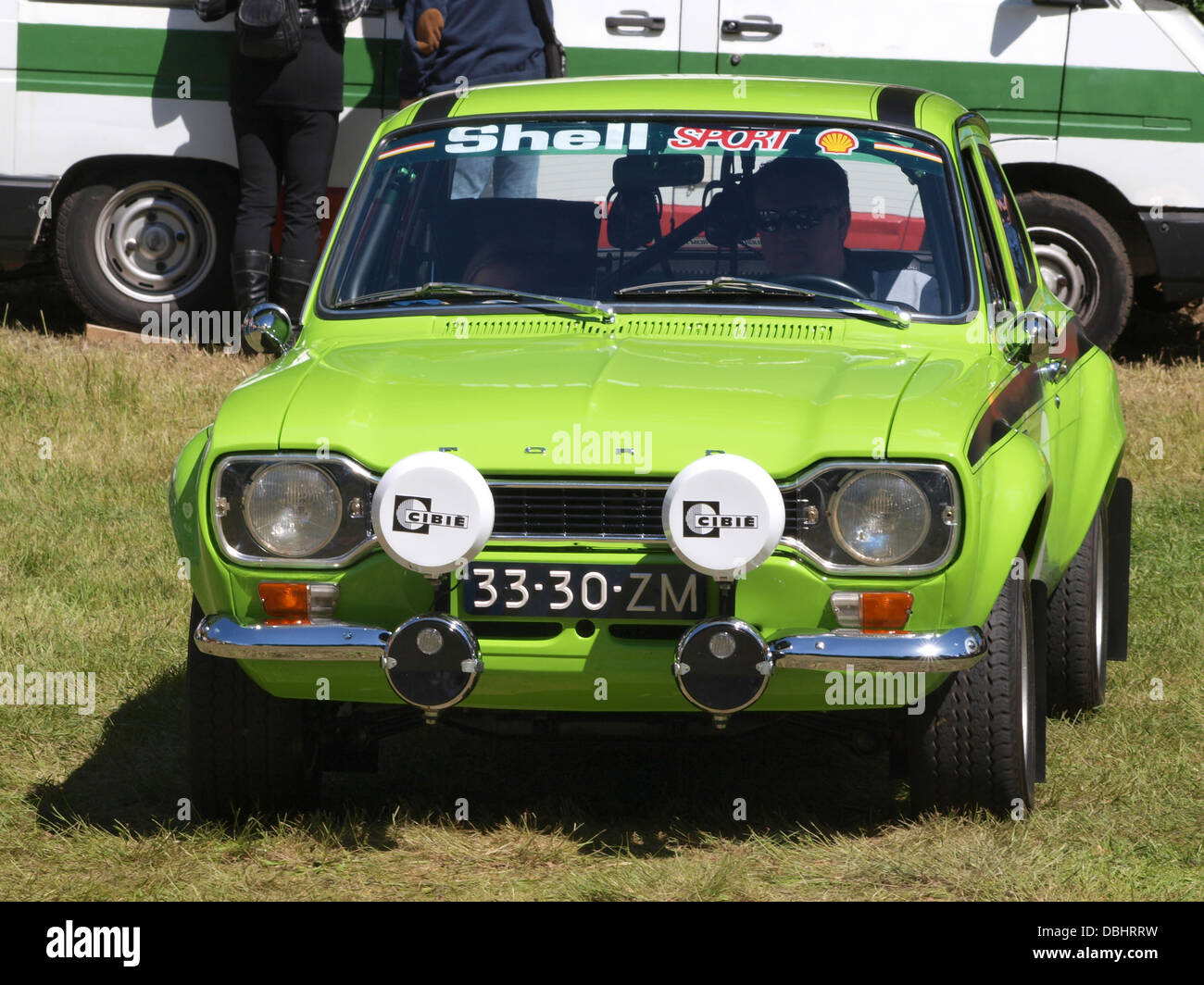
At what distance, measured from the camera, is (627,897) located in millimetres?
3719

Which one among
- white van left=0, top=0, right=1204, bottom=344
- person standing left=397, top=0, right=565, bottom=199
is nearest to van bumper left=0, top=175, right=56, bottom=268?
white van left=0, top=0, right=1204, bottom=344

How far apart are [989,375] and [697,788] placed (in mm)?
1289

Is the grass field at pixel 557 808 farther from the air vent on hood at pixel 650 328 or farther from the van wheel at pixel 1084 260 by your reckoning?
the van wheel at pixel 1084 260

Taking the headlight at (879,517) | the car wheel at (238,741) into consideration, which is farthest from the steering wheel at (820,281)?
the car wheel at (238,741)

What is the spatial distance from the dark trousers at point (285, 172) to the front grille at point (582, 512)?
5783mm

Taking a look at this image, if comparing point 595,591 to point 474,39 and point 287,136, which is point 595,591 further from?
point 287,136

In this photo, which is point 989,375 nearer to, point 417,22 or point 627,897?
point 627,897

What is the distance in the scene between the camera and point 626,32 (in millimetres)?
9344

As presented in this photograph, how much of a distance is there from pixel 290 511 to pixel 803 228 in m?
1.68

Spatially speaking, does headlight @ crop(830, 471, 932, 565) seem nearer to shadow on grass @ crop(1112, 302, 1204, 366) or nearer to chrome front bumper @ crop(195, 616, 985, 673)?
chrome front bumper @ crop(195, 616, 985, 673)

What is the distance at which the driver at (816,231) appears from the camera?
14.8ft

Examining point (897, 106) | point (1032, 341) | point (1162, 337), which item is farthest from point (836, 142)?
point (1162, 337)
